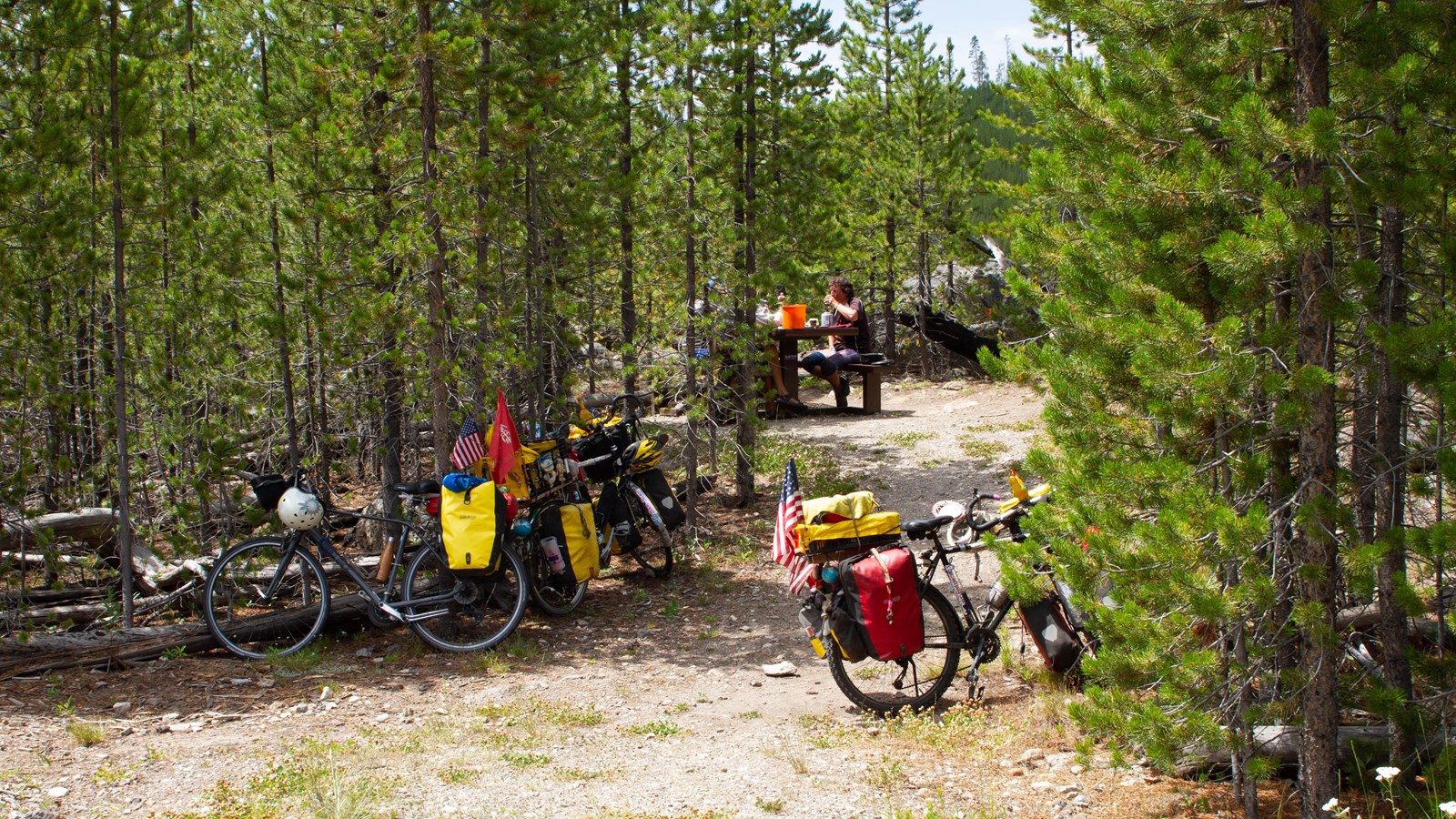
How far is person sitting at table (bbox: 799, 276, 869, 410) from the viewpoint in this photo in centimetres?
1702

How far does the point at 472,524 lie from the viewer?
7473 mm

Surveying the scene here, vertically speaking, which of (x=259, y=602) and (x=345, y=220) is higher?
(x=345, y=220)

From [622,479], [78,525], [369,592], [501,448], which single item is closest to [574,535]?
[501,448]

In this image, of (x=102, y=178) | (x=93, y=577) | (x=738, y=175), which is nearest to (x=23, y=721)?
(x=93, y=577)

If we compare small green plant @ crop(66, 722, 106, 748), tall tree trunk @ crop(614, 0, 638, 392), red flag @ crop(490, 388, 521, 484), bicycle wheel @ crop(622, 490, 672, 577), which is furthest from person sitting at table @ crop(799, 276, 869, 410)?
small green plant @ crop(66, 722, 106, 748)

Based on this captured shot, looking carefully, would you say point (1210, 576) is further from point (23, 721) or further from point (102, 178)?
point (102, 178)

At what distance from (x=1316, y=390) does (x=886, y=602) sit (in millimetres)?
2674

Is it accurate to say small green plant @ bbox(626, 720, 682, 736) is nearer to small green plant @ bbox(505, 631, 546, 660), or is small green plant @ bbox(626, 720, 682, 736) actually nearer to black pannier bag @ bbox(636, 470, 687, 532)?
small green plant @ bbox(505, 631, 546, 660)

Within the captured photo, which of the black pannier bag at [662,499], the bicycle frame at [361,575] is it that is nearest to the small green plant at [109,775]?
the bicycle frame at [361,575]

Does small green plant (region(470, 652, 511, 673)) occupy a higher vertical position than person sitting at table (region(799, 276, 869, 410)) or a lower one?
lower

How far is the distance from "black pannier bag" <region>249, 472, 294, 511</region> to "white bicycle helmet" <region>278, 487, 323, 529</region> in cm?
18

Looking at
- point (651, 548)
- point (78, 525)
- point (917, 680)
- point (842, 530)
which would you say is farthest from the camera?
point (651, 548)

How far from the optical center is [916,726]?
598 centimetres

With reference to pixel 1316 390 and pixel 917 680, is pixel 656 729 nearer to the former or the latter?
pixel 917 680
